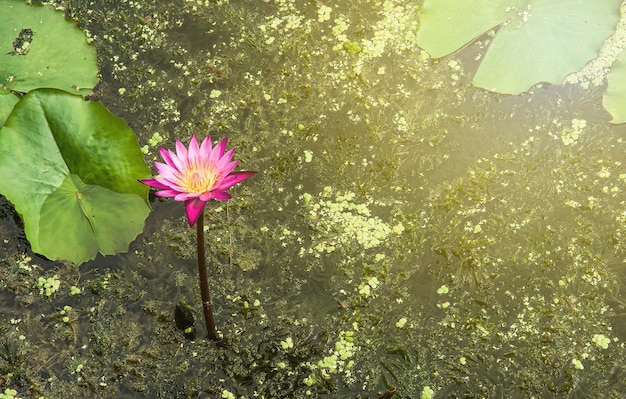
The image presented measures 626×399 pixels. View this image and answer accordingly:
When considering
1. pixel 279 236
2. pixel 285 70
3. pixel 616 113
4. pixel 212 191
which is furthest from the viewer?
pixel 285 70

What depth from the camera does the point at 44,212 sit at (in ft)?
5.90

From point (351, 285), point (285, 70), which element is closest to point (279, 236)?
point (351, 285)

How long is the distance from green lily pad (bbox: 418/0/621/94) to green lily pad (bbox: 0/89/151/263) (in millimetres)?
1249

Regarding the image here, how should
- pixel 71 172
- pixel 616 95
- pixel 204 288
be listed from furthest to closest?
1. pixel 616 95
2. pixel 71 172
3. pixel 204 288

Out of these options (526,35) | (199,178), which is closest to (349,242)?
(199,178)

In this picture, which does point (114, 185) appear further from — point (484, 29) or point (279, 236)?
point (484, 29)

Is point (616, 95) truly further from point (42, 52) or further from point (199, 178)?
point (42, 52)

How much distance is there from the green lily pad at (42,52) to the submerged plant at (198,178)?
2.76ft

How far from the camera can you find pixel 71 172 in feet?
6.03

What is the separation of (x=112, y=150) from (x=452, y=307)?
119cm

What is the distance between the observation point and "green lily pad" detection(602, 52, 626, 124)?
2.09m

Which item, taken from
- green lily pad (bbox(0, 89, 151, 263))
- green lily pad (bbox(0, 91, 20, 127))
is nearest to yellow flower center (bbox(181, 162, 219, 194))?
green lily pad (bbox(0, 89, 151, 263))

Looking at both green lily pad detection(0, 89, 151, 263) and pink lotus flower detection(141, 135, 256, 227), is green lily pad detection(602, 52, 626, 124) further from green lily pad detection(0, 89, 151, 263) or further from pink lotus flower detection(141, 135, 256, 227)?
green lily pad detection(0, 89, 151, 263)

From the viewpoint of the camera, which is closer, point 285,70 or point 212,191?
point 212,191
